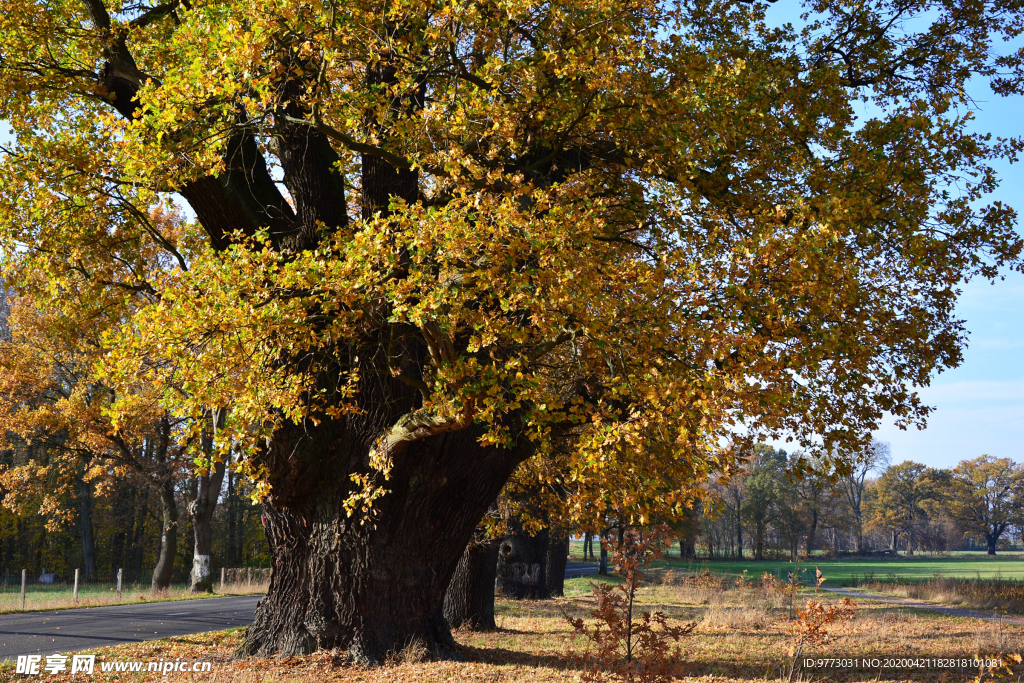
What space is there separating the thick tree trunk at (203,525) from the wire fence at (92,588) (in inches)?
26.5

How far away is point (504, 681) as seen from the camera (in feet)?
25.7

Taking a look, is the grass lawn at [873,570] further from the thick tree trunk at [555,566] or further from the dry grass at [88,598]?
the dry grass at [88,598]

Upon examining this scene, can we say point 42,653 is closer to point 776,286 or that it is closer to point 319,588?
point 319,588

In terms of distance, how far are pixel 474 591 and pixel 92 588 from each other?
2295 cm

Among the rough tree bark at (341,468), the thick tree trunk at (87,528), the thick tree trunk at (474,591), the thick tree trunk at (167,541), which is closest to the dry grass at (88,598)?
the thick tree trunk at (167,541)

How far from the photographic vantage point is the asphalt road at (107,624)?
1175 centimetres

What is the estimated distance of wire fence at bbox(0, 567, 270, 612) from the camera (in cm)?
1953

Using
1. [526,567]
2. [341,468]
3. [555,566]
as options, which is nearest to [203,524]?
[526,567]

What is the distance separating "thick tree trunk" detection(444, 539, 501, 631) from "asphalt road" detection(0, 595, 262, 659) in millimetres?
4983

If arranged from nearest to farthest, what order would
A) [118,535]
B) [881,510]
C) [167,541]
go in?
[167,541] → [118,535] → [881,510]

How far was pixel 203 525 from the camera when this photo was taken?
25453 millimetres

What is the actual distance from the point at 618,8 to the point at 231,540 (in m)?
42.6

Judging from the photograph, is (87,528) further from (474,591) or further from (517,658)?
(517,658)

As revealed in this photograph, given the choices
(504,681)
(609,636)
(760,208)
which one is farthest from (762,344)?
(504,681)
